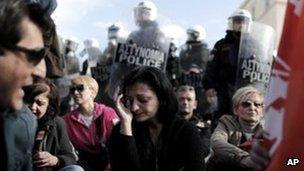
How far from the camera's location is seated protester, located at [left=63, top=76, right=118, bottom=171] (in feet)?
16.9

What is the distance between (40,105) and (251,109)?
1.52 meters

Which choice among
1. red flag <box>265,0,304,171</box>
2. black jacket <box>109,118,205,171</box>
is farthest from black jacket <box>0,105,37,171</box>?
black jacket <box>109,118,205,171</box>

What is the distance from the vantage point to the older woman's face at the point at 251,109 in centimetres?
484

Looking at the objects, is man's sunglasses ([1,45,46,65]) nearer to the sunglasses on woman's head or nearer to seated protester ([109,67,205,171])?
seated protester ([109,67,205,171])

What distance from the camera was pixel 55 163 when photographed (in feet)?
13.9

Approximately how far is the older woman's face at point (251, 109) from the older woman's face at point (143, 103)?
0.93 metres

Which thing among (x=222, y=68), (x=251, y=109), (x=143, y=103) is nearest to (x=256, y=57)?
(x=222, y=68)

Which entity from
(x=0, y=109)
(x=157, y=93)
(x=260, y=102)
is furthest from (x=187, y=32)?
(x=0, y=109)

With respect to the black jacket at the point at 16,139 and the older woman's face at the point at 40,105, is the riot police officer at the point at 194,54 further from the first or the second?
the black jacket at the point at 16,139

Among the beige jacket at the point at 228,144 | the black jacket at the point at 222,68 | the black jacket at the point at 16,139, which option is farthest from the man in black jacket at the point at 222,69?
the black jacket at the point at 16,139

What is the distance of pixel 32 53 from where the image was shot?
2104mm

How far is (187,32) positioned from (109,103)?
3007 mm

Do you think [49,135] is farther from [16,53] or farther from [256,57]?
[256,57]

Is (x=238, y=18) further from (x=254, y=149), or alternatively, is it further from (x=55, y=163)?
(x=254, y=149)
